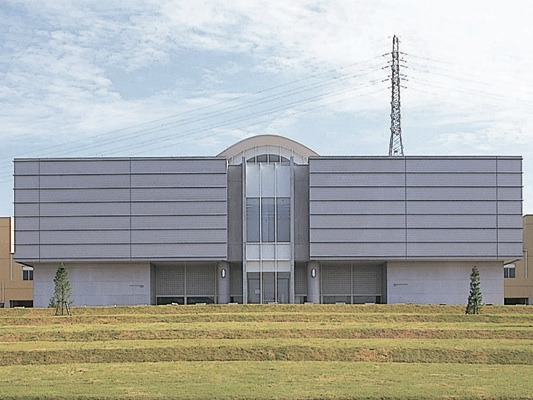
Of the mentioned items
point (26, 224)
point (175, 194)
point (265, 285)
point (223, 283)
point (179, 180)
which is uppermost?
point (179, 180)

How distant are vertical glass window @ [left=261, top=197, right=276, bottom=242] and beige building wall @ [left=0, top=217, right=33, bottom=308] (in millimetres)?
29919

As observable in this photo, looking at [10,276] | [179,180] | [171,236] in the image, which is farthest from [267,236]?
[10,276]

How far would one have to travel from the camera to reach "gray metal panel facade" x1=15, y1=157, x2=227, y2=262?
208ft

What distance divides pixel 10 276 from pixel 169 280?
23845 millimetres

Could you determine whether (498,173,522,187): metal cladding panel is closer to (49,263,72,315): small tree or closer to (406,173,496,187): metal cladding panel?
(406,173,496,187): metal cladding panel

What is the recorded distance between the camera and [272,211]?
63812mm

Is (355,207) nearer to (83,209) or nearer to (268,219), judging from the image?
(268,219)

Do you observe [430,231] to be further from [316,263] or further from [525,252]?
[525,252]

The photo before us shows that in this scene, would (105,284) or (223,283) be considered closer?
(105,284)

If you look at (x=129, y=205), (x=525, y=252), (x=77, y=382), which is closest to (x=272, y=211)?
(x=129, y=205)

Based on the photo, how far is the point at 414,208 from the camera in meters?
63.6

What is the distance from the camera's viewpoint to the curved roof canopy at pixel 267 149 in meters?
68.9

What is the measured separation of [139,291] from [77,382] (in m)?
39.2

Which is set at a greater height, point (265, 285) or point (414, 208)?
point (414, 208)
